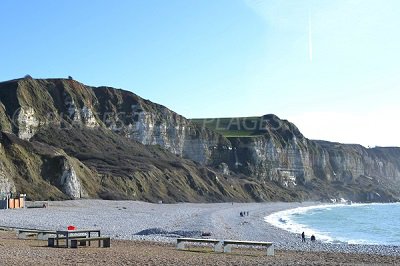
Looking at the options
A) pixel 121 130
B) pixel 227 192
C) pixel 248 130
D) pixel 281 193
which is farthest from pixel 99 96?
pixel 248 130

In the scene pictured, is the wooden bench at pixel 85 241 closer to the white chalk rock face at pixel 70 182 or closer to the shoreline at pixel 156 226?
the shoreline at pixel 156 226

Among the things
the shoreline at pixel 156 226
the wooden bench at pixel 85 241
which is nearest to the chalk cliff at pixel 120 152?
the shoreline at pixel 156 226

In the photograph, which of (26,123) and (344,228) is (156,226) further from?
(26,123)

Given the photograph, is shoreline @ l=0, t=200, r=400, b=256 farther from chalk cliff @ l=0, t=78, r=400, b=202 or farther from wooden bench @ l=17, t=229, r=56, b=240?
chalk cliff @ l=0, t=78, r=400, b=202

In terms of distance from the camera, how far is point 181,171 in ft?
362

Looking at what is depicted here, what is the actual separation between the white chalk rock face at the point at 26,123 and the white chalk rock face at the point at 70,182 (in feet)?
70.5

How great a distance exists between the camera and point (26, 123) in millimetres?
96000

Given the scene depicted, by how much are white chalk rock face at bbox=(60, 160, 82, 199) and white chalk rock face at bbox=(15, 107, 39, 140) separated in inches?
846

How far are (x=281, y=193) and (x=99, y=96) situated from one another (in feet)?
189

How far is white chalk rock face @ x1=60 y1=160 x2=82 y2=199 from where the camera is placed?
7409 cm

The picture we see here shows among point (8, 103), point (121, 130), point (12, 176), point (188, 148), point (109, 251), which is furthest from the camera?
point (188, 148)

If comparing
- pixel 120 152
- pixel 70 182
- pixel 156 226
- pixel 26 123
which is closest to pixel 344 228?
pixel 156 226

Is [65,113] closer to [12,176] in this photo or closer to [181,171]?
[181,171]

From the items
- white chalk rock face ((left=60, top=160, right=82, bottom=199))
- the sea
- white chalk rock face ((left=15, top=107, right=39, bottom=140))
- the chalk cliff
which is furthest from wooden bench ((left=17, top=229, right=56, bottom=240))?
white chalk rock face ((left=15, top=107, right=39, bottom=140))
